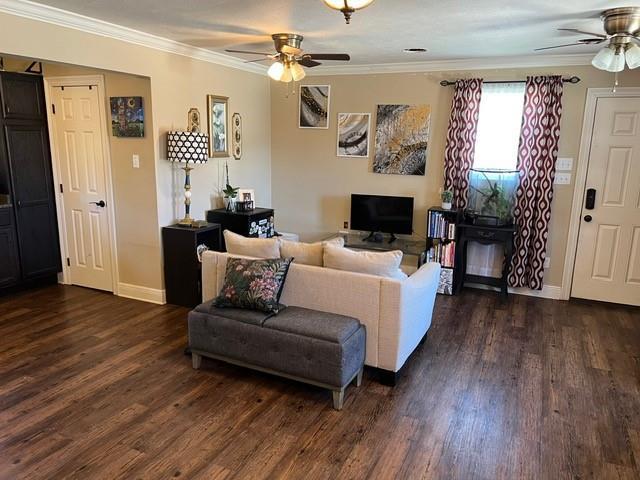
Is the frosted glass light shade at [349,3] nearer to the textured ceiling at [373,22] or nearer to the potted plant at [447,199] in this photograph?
the textured ceiling at [373,22]

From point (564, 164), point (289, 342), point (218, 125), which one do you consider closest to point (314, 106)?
point (218, 125)

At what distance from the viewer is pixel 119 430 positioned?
8.57ft

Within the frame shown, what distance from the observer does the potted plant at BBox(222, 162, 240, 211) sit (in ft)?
16.6

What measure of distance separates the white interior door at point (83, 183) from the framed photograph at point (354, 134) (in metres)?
2.66

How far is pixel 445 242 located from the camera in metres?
5.07

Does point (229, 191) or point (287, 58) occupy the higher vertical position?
point (287, 58)

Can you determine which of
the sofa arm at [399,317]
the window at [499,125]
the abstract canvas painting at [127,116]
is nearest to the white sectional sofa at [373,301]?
the sofa arm at [399,317]

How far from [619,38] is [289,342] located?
3018mm

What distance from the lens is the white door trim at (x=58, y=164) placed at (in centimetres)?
450

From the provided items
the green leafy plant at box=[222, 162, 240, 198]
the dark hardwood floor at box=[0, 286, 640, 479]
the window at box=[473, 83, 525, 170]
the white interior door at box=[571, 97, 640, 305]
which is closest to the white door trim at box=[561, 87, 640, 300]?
the white interior door at box=[571, 97, 640, 305]

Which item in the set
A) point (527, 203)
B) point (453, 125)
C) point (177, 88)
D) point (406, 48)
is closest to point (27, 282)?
point (177, 88)

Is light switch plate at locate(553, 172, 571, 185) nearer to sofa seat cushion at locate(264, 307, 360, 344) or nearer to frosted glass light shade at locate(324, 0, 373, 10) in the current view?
sofa seat cushion at locate(264, 307, 360, 344)

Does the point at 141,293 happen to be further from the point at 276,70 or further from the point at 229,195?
the point at 276,70

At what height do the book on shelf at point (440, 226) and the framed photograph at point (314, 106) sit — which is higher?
the framed photograph at point (314, 106)
